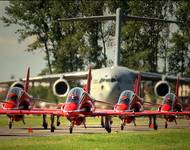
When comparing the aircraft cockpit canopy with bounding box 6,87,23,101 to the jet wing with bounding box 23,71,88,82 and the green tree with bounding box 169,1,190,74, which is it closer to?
the jet wing with bounding box 23,71,88,82

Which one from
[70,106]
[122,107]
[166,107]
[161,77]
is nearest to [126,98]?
[122,107]

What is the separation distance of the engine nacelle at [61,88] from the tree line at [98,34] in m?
20.6

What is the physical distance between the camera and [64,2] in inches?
2729

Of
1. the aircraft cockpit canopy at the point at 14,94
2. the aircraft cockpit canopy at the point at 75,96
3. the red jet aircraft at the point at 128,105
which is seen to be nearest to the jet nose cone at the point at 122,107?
the red jet aircraft at the point at 128,105

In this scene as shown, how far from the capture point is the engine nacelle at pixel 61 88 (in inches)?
1687

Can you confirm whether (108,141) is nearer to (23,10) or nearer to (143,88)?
(143,88)

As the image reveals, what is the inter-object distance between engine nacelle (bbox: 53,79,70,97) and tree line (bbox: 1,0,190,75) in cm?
Answer: 2059

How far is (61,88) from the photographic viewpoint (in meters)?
43.1

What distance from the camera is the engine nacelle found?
4284 cm

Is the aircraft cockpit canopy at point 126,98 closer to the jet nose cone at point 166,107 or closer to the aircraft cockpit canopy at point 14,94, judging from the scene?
the jet nose cone at point 166,107

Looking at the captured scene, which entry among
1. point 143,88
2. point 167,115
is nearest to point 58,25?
point 143,88

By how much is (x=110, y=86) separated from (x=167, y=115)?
12.2 m

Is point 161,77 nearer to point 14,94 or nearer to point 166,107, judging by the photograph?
point 166,107

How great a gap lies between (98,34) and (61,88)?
26.4m
